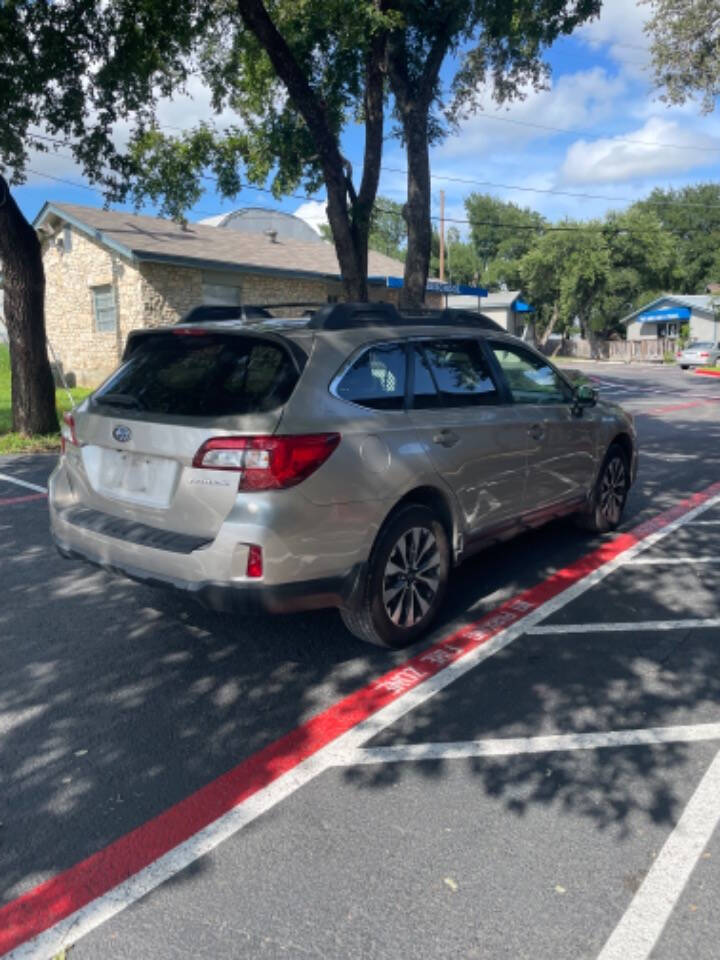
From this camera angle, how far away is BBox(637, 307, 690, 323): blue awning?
54688 mm

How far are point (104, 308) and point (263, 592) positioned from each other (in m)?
19.6

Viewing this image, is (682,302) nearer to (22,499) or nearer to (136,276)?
(136,276)

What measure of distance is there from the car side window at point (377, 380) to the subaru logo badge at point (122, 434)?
106cm

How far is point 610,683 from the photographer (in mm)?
3867

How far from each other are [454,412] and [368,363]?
2.32ft

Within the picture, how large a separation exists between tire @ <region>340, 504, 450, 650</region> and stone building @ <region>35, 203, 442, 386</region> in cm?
1641

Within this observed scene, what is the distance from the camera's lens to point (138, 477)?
3.81 meters

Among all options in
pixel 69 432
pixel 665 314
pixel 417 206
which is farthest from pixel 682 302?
pixel 69 432

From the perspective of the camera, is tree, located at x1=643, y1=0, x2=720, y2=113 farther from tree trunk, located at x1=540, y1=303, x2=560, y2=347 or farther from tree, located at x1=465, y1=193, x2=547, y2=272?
tree, located at x1=465, y1=193, x2=547, y2=272

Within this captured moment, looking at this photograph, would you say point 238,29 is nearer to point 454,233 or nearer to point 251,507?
point 251,507

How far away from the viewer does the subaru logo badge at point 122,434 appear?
383 cm

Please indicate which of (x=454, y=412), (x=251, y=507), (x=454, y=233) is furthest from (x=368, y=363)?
(x=454, y=233)

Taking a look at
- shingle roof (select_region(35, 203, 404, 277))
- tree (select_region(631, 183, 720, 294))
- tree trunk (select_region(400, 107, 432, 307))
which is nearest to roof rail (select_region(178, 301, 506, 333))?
tree trunk (select_region(400, 107, 432, 307))

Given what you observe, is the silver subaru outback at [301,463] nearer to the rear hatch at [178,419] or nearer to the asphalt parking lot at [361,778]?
the rear hatch at [178,419]
